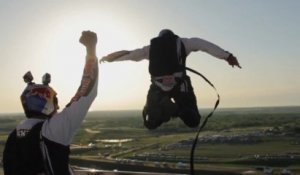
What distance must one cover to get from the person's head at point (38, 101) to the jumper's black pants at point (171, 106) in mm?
2784

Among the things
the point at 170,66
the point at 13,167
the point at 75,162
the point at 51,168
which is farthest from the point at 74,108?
the point at 75,162

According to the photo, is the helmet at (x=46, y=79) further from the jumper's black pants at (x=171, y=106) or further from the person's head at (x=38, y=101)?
the jumper's black pants at (x=171, y=106)

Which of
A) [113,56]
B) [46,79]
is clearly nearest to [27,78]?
[46,79]

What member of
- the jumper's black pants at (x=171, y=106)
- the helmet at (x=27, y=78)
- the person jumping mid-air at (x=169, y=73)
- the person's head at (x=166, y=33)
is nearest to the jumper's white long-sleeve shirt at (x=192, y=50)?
the person jumping mid-air at (x=169, y=73)

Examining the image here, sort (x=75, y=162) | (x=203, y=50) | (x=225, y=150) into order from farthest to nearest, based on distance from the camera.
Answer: (x=225, y=150) → (x=75, y=162) → (x=203, y=50)

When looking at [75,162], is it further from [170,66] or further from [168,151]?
[170,66]

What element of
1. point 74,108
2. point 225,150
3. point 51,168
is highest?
point 74,108

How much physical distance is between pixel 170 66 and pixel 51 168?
9.64 ft

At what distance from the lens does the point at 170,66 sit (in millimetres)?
5730

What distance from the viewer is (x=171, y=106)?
5914mm

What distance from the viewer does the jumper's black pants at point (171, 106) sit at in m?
5.89

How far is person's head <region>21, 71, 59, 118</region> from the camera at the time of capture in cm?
311

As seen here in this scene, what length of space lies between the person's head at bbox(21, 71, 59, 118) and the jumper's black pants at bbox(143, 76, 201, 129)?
9.14ft

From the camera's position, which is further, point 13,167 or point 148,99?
point 148,99
